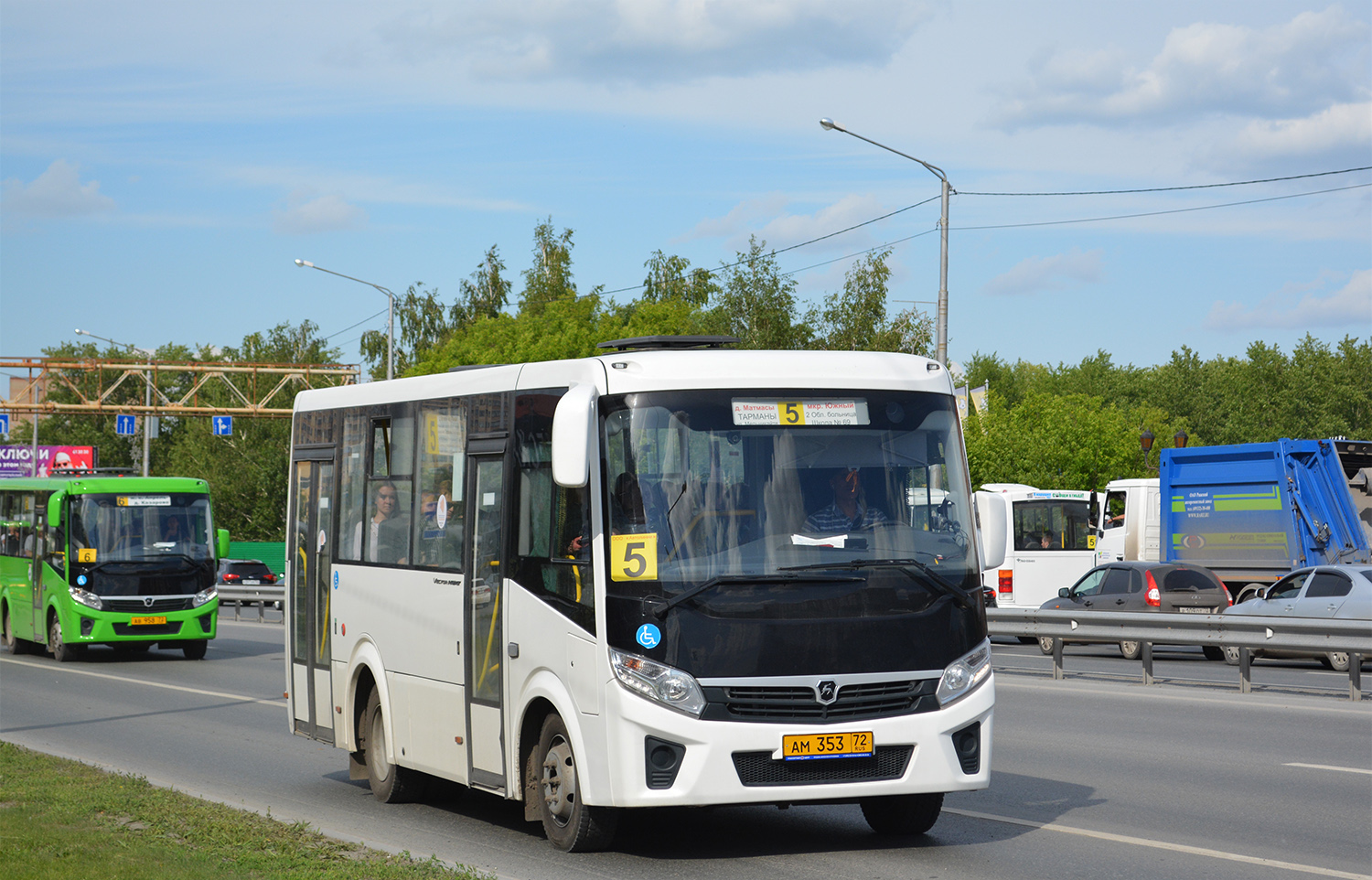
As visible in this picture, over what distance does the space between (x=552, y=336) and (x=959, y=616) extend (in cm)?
5506

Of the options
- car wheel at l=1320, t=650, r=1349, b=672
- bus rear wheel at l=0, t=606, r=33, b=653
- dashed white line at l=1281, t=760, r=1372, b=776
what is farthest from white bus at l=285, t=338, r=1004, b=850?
bus rear wheel at l=0, t=606, r=33, b=653

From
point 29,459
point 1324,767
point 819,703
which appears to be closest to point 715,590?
point 819,703

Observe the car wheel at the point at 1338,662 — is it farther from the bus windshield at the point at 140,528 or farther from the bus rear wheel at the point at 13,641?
the bus rear wheel at the point at 13,641

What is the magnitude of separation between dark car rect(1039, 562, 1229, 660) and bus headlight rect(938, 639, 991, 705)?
695 inches

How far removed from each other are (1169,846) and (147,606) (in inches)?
780

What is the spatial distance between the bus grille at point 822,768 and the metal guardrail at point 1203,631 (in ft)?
33.4

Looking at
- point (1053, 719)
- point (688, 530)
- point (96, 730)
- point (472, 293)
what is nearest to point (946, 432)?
point (688, 530)

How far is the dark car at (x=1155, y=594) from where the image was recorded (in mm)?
26031

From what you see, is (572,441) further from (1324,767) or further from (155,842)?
(1324,767)

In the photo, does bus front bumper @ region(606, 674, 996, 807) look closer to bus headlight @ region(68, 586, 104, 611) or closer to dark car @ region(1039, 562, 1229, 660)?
dark car @ region(1039, 562, 1229, 660)

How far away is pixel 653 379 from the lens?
847 centimetres

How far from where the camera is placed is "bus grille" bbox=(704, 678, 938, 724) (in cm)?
800

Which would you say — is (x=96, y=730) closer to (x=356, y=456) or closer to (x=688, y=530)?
(x=356, y=456)

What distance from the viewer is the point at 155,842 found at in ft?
29.5
